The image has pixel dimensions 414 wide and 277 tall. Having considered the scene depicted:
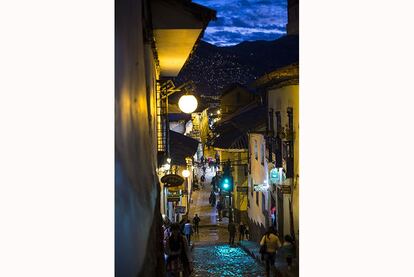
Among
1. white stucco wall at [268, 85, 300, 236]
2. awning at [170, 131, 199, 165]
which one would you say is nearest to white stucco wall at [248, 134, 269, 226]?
awning at [170, 131, 199, 165]

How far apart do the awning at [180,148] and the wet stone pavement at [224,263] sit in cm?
305

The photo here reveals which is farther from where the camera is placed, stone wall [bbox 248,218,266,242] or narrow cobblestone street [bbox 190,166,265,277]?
stone wall [bbox 248,218,266,242]

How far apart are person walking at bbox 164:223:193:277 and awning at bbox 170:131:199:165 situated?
752 centimetres

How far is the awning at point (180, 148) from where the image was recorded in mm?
17250

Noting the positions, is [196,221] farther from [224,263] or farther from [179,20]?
[179,20]

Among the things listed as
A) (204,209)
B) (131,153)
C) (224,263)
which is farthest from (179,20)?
(204,209)

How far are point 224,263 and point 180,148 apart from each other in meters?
4.24

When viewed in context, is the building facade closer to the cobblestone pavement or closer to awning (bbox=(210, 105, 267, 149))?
awning (bbox=(210, 105, 267, 149))

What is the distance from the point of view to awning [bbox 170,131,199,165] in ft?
56.6
